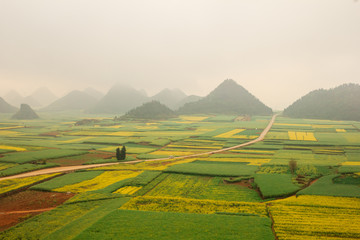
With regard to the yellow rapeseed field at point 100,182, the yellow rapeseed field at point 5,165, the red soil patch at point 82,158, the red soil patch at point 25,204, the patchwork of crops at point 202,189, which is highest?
the yellow rapeseed field at point 5,165

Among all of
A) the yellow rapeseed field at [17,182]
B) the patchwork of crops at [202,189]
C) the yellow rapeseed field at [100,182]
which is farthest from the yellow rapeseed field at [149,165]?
the yellow rapeseed field at [17,182]

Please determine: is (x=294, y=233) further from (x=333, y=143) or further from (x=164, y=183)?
(x=333, y=143)

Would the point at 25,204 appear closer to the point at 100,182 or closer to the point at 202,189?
the point at 100,182

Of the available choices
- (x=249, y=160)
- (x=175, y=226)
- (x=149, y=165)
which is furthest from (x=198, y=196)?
(x=249, y=160)

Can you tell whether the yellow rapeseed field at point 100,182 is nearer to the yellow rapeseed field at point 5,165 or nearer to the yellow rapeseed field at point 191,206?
the yellow rapeseed field at point 191,206

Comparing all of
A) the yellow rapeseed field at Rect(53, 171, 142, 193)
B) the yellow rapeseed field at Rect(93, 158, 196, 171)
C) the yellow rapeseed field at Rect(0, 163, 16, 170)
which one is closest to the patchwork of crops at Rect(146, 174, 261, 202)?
the yellow rapeseed field at Rect(53, 171, 142, 193)

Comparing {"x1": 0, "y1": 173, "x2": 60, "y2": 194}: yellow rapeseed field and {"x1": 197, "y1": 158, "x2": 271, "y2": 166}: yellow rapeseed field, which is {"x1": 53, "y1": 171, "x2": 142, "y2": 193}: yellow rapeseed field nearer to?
{"x1": 0, "y1": 173, "x2": 60, "y2": 194}: yellow rapeseed field

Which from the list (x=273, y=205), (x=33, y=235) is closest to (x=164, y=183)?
(x=273, y=205)
